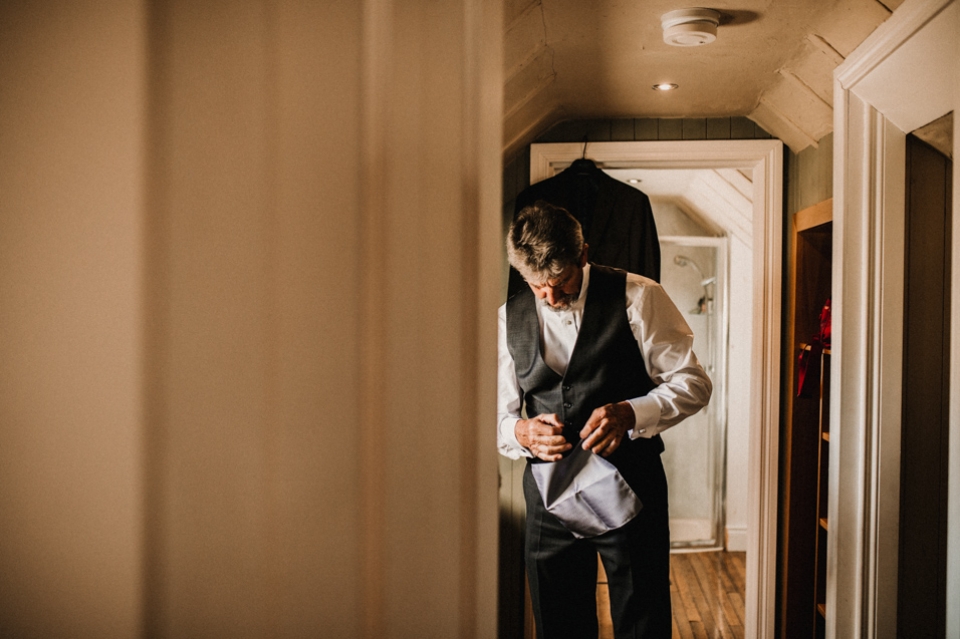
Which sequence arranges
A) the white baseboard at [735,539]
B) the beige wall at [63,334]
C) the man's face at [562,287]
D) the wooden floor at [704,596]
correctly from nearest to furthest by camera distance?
1. the beige wall at [63,334]
2. the man's face at [562,287]
3. the wooden floor at [704,596]
4. the white baseboard at [735,539]

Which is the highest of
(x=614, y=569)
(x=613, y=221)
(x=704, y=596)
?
(x=613, y=221)

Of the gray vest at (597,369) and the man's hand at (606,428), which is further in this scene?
the gray vest at (597,369)

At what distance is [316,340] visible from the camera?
307mm

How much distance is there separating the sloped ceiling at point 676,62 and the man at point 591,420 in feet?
1.40

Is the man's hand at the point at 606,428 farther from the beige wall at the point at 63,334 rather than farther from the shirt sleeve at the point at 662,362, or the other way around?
the beige wall at the point at 63,334

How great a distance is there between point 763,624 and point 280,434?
8.49 feet

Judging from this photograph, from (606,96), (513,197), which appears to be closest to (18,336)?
(606,96)

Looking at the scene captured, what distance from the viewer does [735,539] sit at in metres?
3.91

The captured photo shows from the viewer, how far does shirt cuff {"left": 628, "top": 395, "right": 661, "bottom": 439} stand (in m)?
1.69

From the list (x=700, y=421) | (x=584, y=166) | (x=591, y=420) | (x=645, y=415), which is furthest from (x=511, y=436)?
(x=700, y=421)

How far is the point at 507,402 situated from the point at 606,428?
40cm

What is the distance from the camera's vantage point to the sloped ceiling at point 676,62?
1339 mm

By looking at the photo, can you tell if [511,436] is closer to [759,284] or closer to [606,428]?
[606,428]

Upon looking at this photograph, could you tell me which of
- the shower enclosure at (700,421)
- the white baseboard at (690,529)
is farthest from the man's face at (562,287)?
the white baseboard at (690,529)
